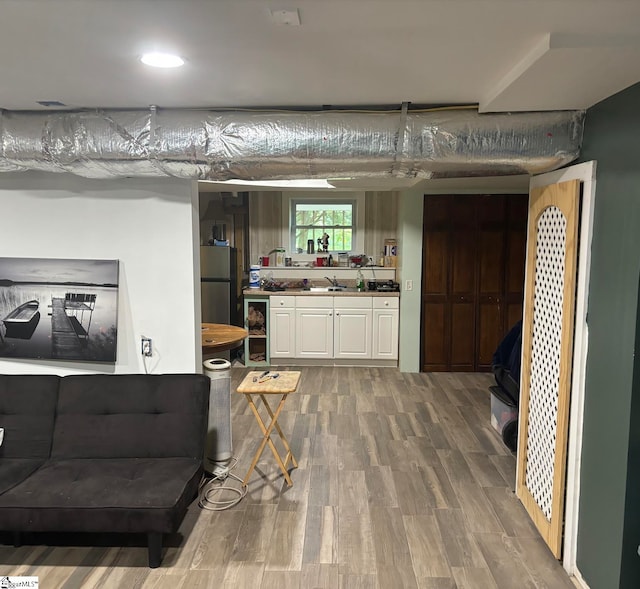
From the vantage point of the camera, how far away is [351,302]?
6133mm

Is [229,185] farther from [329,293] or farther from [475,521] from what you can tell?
[475,521]

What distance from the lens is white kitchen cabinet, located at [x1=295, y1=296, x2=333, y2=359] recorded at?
6.18 m

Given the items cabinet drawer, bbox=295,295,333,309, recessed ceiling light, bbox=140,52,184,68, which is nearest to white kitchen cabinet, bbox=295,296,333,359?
cabinet drawer, bbox=295,295,333,309

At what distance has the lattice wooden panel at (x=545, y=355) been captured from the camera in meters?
2.67

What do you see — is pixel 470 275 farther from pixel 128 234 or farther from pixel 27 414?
pixel 27 414

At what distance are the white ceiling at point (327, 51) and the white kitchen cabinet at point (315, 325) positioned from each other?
3759 mm

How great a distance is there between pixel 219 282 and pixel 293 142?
3.92m

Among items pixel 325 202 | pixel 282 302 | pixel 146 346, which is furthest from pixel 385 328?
pixel 146 346

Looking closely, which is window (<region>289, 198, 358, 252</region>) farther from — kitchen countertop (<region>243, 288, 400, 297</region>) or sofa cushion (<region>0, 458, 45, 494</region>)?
sofa cushion (<region>0, 458, 45, 494</region>)

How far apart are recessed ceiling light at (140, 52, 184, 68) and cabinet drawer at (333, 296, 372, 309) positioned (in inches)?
170

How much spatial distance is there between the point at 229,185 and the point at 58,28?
3651mm

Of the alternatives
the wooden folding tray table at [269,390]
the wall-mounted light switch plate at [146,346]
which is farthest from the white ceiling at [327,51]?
the wooden folding tray table at [269,390]

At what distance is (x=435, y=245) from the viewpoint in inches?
230

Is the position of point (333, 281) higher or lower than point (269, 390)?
higher
